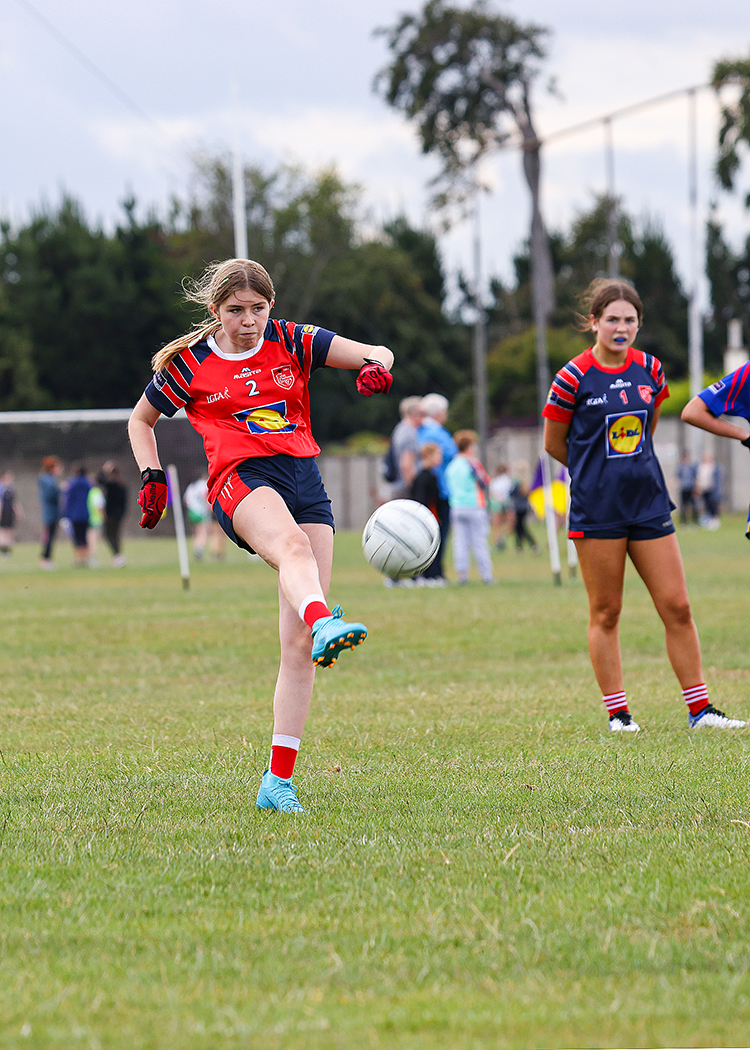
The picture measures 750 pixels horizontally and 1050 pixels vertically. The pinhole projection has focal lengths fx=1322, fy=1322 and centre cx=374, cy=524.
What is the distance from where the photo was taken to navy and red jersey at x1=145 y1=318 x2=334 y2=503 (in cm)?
477

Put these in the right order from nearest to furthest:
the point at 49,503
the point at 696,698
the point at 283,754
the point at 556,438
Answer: the point at 283,754 → the point at 696,698 → the point at 556,438 → the point at 49,503

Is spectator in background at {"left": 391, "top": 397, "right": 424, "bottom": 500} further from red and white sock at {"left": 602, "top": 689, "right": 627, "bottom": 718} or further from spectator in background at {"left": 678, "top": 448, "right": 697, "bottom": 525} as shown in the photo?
spectator in background at {"left": 678, "top": 448, "right": 697, "bottom": 525}

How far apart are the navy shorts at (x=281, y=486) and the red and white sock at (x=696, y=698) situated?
262 centimetres

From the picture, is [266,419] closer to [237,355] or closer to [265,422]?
[265,422]

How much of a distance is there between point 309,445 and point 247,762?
1.67 m

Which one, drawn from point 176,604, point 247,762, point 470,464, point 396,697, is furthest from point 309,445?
point 470,464

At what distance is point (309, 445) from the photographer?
489cm

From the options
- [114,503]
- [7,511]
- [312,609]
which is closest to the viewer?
[312,609]

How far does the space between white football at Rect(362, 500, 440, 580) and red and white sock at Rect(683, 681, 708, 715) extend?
6.93 ft

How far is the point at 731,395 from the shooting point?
6.64 meters

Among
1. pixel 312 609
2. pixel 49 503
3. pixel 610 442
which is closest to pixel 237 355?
pixel 312 609

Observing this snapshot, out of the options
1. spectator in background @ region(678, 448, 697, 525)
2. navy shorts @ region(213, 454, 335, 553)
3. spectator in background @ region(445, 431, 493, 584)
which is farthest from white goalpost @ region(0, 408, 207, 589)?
navy shorts @ region(213, 454, 335, 553)

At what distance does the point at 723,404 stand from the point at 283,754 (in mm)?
3134

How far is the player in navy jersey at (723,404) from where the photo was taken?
6.61 metres
